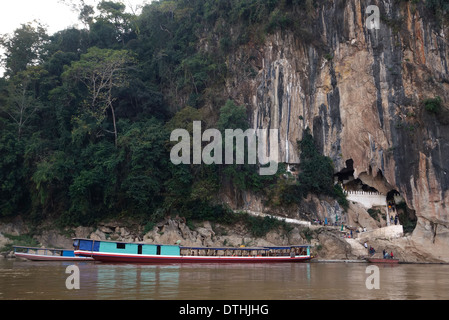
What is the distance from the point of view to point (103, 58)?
1104 inches

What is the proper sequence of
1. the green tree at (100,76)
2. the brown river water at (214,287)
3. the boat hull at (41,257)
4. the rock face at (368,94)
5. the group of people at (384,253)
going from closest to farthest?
the brown river water at (214,287), the boat hull at (41,257), the group of people at (384,253), the rock face at (368,94), the green tree at (100,76)

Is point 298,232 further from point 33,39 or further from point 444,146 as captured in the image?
point 33,39

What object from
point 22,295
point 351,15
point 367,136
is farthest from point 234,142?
point 22,295

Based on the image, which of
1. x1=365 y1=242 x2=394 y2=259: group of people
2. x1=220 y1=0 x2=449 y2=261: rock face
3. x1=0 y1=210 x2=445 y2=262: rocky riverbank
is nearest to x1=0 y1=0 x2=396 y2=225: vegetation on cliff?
x1=0 y1=210 x2=445 y2=262: rocky riverbank

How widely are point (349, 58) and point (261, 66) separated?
574cm

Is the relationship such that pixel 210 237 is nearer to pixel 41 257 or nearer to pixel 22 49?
pixel 41 257

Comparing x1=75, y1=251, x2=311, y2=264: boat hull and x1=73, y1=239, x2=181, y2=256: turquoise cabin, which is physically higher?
x1=73, y1=239, x2=181, y2=256: turquoise cabin

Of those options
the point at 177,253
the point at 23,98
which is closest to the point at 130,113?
the point at 23,98

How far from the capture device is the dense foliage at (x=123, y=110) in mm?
24594

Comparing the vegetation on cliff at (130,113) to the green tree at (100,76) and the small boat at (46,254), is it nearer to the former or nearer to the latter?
Answer: the green tree at (100,76)

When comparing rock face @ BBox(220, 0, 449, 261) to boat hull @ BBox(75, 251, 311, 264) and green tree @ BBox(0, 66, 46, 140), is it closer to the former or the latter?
boat hull @ BBox(75, 251, 311, 264)

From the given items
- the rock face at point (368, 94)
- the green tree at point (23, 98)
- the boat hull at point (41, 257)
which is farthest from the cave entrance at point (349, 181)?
the green tree at point (23, 98)

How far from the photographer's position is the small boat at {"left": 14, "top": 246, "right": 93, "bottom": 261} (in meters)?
20.0

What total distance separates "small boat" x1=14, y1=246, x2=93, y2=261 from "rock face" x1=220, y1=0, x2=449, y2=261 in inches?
546
